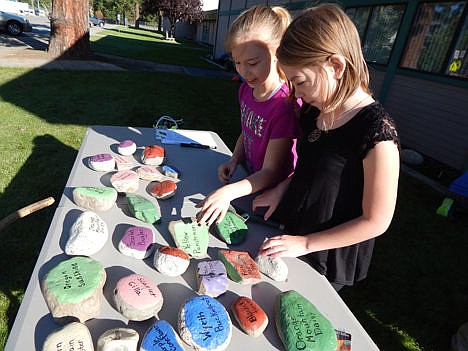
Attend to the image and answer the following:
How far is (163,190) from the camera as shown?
1.33 m

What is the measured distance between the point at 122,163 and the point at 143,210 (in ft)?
1.51

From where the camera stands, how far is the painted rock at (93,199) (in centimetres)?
116

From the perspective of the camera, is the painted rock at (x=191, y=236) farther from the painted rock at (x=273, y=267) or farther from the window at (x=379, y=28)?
the window at (x=379, y=28)

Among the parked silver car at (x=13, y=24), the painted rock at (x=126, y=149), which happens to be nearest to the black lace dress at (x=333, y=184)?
the painted rock at (x=126, y=149)

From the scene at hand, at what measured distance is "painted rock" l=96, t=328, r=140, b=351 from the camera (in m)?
0.69

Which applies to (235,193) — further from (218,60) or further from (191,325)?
(218,60)

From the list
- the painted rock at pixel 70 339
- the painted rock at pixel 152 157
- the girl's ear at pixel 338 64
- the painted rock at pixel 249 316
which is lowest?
the painted rock at pixel 70 339

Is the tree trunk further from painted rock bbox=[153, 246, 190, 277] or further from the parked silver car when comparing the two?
painted rock bbox=[153, 246, 190, 277]

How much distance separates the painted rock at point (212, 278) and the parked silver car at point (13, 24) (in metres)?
15.8

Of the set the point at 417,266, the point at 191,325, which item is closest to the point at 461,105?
the point at 417,266

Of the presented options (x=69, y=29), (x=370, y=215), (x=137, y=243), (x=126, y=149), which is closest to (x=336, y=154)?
(x=370, y=215)

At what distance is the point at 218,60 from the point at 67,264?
14053 mm

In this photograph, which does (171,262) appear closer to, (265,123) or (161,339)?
(161,339)

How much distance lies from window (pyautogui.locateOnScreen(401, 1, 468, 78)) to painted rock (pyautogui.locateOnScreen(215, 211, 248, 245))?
484 centimetres
